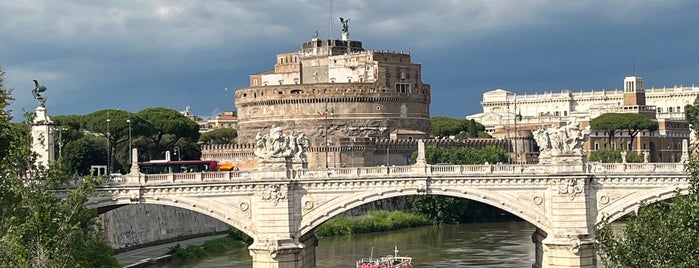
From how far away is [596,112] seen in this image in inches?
5128

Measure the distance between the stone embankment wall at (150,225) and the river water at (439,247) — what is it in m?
4.33

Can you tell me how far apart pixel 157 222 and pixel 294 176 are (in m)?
23.9

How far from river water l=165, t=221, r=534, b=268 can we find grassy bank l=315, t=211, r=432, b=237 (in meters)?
0.83

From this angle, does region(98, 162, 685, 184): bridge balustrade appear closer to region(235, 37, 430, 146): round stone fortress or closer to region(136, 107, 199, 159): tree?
region(136, 107, 199, 159): tree

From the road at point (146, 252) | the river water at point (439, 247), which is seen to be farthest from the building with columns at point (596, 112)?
the road at point (146, 252)

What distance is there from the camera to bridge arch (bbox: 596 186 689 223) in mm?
46375

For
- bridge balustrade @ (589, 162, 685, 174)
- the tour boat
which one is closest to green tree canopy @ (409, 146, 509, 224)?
the tour boat

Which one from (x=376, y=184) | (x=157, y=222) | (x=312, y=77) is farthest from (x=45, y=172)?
(x=312, y=77)

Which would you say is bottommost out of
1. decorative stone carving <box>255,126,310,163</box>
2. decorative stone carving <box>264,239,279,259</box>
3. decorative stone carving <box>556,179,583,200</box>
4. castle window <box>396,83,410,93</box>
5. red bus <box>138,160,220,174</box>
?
decorative stone carving <box>264,239,279,259</box>

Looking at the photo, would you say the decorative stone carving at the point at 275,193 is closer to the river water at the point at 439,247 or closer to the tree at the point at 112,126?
the river water at the point at 439,247

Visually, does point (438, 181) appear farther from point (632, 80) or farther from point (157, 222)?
point (632, 80)

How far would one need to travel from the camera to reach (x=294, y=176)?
158 feet

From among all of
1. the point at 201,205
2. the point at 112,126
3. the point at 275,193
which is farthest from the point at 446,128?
the point at 275,193

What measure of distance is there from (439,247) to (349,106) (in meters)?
39.3
